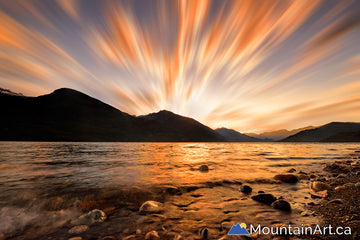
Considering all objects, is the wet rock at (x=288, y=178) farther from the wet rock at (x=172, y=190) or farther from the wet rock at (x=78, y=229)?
the wet rock at (x=78, y=229)

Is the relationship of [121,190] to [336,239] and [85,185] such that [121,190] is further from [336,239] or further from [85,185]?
[336,239]

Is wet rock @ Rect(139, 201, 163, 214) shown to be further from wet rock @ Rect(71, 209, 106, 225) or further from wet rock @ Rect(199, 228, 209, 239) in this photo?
wet rock @ Rect(199, 228, 209, 239)

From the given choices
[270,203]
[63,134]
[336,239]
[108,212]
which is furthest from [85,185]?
[63,134]

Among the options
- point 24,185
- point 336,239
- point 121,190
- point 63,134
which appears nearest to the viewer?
point 336,239

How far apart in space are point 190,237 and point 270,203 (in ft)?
11.5

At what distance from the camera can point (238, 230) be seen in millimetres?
3568

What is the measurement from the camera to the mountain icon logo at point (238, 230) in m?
3.43

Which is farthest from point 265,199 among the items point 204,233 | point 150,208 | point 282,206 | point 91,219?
point 91,219

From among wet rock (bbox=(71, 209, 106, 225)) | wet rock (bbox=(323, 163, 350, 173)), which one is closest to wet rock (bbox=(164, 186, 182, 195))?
wet rock (bbox=(71, 209, 106, 225))

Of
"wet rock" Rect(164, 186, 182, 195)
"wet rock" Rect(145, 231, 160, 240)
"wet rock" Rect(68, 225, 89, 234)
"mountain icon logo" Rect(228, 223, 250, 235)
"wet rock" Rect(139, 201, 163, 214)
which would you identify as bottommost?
"wet rock" Rect(164, 186, 182, 195)

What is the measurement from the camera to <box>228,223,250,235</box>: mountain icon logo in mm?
3435

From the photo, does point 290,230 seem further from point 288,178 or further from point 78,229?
point 288,178

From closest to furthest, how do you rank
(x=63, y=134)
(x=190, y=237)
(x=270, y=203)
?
(x=190, y=237) < (x=270, y=203) < (x=63, y=134)

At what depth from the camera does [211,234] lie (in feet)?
11.1
